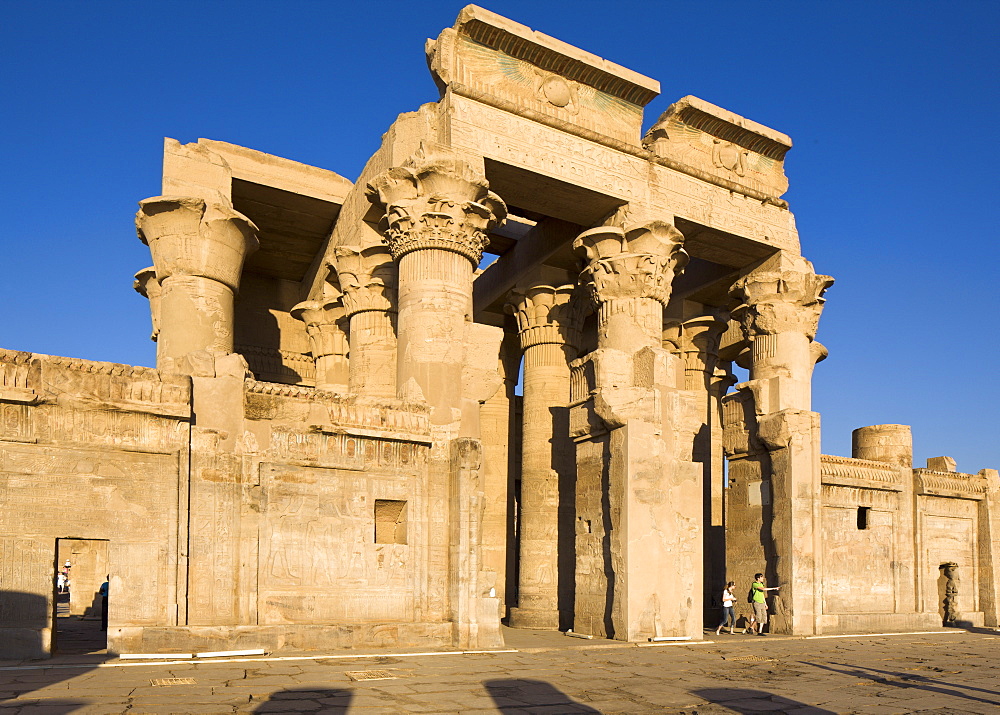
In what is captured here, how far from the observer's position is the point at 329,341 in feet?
58.5

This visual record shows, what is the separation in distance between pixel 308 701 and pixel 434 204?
24.7 feet

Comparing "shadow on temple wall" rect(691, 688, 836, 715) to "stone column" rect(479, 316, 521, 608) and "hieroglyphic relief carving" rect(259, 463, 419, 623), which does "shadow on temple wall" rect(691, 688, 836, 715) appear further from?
"stone column" rect(479, 316, 521, 608)

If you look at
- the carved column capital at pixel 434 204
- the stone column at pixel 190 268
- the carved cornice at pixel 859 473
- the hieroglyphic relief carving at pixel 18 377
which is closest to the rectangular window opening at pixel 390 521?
the carved column capital at pixel 434 204

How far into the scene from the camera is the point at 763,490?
645 inches

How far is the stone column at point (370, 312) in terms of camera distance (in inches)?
594

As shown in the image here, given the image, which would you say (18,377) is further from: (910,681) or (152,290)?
(910,681)

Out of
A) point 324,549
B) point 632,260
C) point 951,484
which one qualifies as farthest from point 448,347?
point 951,484

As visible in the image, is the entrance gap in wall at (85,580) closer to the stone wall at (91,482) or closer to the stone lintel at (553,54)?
the stone wall at (91,482)

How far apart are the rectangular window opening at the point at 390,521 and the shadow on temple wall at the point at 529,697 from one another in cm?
316

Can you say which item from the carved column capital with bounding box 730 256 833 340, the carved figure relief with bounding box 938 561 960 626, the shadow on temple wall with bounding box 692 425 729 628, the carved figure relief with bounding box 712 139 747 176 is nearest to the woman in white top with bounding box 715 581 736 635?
the shadow on temple wall with bounding box 692 425 729 628

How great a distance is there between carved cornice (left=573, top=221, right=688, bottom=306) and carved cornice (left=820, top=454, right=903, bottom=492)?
4.57m

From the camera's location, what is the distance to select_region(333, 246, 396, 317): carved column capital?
15094 mm

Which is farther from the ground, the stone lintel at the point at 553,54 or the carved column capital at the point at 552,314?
the stone lintel at the point at 553,54

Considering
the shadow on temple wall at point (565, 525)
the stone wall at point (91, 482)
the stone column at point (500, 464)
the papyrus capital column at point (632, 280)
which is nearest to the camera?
the stone wall at point (91, 482)
